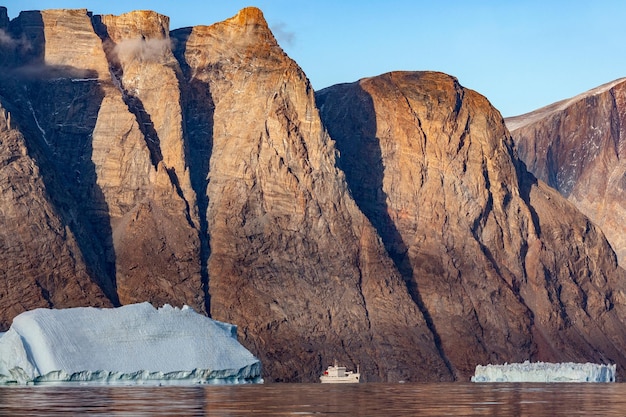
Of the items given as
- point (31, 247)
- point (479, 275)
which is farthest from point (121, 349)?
point (479, 275)

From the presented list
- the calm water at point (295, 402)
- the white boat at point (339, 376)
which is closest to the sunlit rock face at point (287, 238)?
the white boat at point (339, 376)

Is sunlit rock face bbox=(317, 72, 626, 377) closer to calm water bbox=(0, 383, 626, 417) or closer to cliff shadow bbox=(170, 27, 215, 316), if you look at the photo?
cliff shadow bbox=(170, 27, 215, 316)

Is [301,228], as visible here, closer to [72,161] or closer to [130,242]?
[130,242]

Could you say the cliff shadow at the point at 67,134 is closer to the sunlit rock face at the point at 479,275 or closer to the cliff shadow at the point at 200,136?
the cliff shadow at the point at 200,136

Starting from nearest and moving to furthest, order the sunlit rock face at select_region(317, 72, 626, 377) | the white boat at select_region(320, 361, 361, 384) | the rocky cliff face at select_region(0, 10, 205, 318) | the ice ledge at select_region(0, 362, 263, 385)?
the ice ledge at select_region(0, 362, 263, 385) < the white boat at select_region(320, 361, 361, 384) < the rocky cliff face at select_region(0, 10, 205, 318) < the sunlit rock face at select_region(317, 72, 626, 377)

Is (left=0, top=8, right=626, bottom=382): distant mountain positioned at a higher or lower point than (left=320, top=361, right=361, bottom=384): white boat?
higher

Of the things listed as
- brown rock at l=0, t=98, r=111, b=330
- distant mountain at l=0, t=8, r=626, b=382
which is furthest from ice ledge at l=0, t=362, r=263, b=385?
brown rock at l=0, t=98, r=111, b=330
